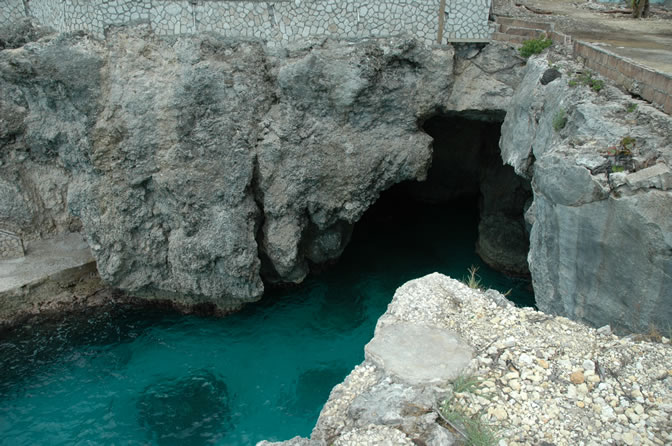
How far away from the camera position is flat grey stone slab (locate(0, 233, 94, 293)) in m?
17.1

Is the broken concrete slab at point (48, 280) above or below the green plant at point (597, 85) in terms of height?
below

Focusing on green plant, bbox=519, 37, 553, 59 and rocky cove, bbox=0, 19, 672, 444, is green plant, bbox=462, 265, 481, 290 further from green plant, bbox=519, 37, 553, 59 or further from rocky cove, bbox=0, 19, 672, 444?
green plant, bbox=519, 37, 553, 59

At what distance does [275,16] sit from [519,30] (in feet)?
26.3

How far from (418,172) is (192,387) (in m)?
10.4

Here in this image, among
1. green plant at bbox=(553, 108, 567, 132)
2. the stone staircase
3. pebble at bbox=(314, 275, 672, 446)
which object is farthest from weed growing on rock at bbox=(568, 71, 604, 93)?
pebble at bbox=(314, 275, 672, 446)

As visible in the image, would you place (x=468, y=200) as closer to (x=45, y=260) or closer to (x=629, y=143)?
(x=629, y=143)

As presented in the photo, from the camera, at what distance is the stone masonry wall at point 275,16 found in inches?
597

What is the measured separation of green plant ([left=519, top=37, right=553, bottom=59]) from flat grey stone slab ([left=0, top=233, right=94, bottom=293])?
17.0 meters

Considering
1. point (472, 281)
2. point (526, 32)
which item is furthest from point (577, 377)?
point (526, 32)

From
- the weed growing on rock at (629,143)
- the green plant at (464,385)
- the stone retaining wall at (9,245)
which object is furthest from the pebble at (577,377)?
the stone retaining wall at (9,245)

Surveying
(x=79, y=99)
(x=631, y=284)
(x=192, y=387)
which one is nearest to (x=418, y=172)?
(x=631, y=284)

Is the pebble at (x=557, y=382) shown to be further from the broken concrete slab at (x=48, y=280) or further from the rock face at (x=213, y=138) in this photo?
the broken concrete slab at (x=48, y=280)

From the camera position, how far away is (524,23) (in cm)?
1638

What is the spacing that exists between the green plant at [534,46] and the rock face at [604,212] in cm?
350
